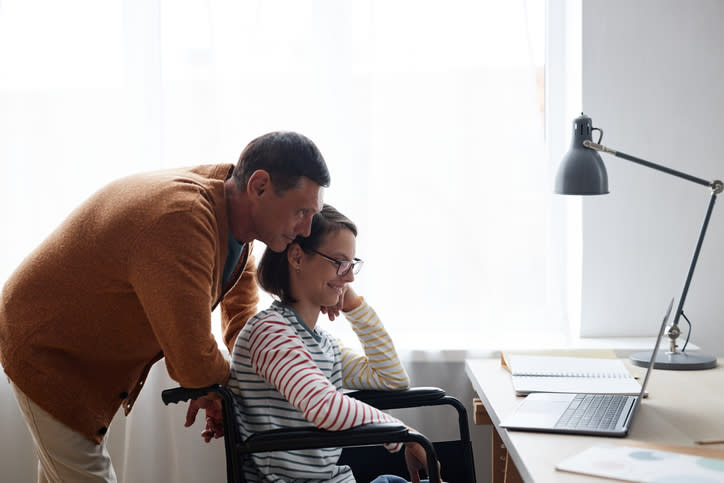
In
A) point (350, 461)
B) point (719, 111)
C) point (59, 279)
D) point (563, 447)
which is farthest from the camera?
point (719, 111)

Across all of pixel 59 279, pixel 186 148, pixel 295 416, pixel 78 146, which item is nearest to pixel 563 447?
pixel 295 416

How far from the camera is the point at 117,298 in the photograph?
1.58m

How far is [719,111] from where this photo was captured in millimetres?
2424

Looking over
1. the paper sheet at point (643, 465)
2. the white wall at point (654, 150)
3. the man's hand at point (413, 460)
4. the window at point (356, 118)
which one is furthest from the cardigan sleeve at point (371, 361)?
the white wall at point (654, 150)

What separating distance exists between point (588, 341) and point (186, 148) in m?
1.37

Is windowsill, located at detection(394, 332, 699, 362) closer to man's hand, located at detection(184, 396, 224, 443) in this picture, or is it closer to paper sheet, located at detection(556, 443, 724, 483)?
man's hand, located at detection(184, 396, 224, 443)

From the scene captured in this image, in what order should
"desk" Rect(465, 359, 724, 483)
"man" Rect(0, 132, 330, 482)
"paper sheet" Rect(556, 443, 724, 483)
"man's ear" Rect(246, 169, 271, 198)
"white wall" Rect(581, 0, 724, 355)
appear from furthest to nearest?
"white wall" Rect(581, 0, 724, 355) → "man's ear" Rect(246, 169, 271, 198) → "man" Rect(0, 132, 330, 482) → "desk" Rect(465, 359, 724, 483) → "paper sheet" Rect(556, 443, 724, 483)

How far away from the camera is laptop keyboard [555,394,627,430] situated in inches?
59.4

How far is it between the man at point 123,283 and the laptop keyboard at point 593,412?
0.64 meters

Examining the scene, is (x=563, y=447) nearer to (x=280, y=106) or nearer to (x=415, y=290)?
(x=415, y=290)

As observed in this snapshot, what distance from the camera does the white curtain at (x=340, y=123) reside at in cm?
247

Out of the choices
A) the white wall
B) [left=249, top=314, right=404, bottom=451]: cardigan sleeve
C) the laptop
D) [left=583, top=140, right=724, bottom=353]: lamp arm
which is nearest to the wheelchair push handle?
[left=249, top=314, right=404, bottom=451]: cardigan sleeve

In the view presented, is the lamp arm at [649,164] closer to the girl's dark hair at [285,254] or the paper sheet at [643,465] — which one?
the girl's dark hair at [285,254]

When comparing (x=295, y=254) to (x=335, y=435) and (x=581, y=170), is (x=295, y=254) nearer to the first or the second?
(x=335, y=435)
